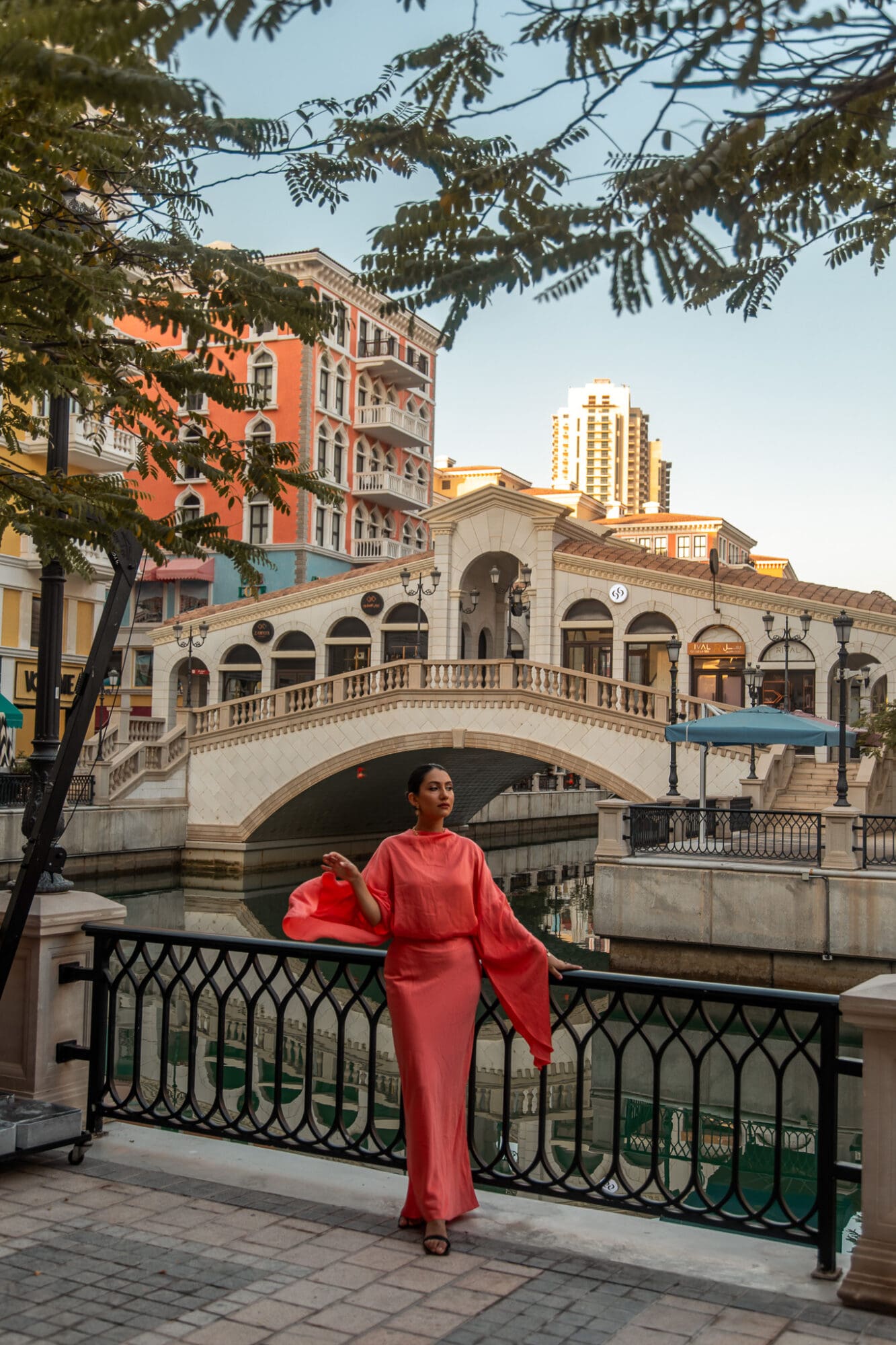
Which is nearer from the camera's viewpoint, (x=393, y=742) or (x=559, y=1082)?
(x=559, y=1082)

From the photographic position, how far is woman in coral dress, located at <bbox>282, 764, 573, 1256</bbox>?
464 cm

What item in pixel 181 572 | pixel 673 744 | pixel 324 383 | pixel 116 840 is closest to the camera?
pixel 673 744

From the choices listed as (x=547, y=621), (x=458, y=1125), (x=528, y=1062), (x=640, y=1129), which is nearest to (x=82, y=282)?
(x=458, y=1125)

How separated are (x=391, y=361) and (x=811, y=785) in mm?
27297

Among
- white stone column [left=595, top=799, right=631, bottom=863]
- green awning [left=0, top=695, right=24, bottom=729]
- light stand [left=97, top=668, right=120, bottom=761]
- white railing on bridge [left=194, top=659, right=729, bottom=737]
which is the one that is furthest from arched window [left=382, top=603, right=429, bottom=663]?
white stone column [left=595, top=799, right=631, bottom=863]

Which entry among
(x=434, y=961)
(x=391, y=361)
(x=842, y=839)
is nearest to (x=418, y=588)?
(x=391, y=361)

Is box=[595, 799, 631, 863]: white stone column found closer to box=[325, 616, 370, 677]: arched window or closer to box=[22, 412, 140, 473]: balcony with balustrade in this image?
box=[22, 412, 140, 473]: balcony with balustrade

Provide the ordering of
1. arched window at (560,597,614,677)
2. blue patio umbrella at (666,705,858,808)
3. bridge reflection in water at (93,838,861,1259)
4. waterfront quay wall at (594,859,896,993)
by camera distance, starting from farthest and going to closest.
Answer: arched window at (560,597,614,677), blue patio umbrella at (666,705,858,808), waterfront quay wall at (594,859,896,993), bridge reflection in water at (93,838,861,1259)

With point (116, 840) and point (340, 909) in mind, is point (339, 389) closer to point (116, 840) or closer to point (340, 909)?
point (116, 840)

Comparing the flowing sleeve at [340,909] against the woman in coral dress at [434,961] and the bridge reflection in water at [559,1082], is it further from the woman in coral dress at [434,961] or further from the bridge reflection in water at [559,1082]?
the bridge reflection in water at [559,1082]

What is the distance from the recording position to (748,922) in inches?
692

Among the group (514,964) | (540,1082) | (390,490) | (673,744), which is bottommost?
(540,1082)

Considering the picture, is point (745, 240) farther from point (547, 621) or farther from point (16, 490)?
point (547, 621)

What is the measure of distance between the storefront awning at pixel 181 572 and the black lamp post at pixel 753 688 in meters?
19.3
